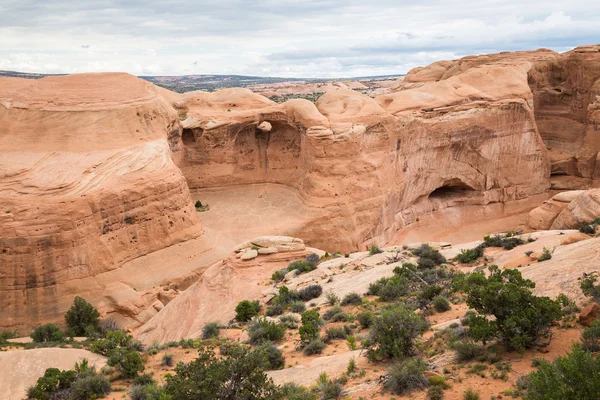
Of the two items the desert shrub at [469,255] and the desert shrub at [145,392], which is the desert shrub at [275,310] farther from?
the desert shrub at [469,255]

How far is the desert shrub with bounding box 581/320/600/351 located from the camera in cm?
837

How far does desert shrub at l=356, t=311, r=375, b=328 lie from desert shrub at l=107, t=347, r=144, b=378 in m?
6.09

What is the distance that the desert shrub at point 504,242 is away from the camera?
1835cm

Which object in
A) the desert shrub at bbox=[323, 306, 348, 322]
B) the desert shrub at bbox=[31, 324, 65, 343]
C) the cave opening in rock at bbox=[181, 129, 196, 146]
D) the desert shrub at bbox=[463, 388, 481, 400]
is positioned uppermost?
the cave opening in rock at bbox=[181, 129, 196, 146]

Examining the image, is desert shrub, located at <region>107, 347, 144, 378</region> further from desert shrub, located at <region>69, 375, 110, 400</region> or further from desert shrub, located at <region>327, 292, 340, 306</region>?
desert shrub, located at <region>327, 292, 340, 306</region>

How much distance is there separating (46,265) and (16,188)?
12.2ft

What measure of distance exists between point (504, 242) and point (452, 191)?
18.1 metres

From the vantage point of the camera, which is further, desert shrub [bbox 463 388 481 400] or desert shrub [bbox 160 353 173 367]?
desert shrub [bbox 160 353 173 367]

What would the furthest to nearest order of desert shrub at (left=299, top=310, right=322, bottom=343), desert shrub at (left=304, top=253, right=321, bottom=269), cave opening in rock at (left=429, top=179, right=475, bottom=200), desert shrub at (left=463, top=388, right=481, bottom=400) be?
cave opening in rock at (left=429, top=179, right=475, bottom=200)
desert shrub at (left=304, top=253, right=321, bottom=269)
desert shrub at (left=299, top=310, right=322, bottom=343)
desert shrub at (left=463, top=388, right=481, bottom=400)

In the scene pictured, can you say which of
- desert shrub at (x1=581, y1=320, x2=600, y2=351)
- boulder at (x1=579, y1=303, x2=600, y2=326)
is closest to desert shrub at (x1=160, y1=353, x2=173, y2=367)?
desert shrub at (x1=581, y1=320, x2=600, y2=351)

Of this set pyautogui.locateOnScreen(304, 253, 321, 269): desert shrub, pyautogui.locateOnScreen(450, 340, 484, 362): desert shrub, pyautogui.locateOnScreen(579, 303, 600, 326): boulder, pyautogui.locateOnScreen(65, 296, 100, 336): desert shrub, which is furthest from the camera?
pyautogui.locateOnScreen(304, 253, 321, 269): desert shrub

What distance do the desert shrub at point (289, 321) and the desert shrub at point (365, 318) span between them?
203cm

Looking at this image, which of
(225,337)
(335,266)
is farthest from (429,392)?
(335,266)

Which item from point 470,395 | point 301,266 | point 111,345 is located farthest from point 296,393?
point 301,266
